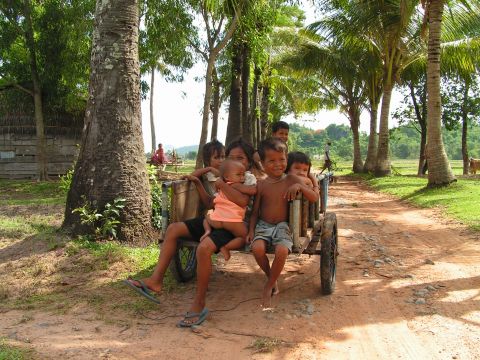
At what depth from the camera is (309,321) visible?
152 inches

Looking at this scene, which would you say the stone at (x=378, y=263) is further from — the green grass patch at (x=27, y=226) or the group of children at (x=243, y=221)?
the green grass patch at (x=27, y=226)

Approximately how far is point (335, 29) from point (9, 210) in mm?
13904

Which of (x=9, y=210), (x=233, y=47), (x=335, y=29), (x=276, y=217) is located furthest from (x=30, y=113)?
(x=276, y=217)

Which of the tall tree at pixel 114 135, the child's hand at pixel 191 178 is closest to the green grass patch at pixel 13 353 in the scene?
the child's hand at pixel 191 178

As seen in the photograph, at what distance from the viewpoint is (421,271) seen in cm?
534

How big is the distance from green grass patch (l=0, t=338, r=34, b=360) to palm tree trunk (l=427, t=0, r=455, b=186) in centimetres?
1205

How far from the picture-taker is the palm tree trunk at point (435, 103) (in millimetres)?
12602

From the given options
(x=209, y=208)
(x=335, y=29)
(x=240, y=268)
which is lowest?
(x=240, y=268)

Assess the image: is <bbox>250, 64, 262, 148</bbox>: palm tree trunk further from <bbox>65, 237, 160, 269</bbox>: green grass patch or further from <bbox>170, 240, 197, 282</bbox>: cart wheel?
<bbox>170, 240, 197, 282</bbox>: cart wheel

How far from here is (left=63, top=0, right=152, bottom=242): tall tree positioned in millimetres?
5680

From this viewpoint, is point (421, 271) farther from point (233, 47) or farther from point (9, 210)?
point (233, 47)

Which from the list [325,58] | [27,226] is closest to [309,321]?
[27,226]

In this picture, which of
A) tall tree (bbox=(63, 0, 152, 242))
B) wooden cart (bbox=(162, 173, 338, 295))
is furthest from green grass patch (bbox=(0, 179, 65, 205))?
wooden cart (bbox=(162, 173, 338, 295))

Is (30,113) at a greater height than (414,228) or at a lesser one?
greater
